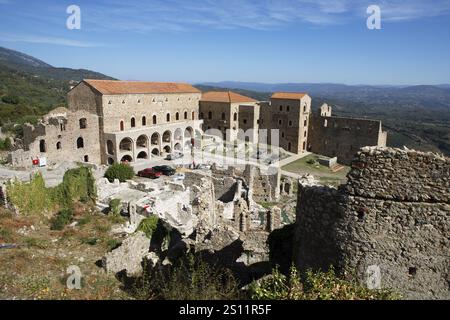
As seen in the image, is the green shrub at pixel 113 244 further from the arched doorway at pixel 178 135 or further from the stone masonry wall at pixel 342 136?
the stone masonry wall at pixel 342 136

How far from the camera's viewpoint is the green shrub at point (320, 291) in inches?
188

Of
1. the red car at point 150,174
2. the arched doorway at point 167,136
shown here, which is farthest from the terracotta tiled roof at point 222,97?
the red car at point 150,174

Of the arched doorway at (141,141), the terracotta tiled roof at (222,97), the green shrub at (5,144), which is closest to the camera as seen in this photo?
the green shrub at (5,144)

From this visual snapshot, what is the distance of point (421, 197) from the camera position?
5.13 metres

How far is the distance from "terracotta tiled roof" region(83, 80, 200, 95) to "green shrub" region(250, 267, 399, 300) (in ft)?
111

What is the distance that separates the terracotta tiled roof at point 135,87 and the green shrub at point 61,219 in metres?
22.5

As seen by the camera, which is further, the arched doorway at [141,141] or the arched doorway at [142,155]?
the arched doorway at [141,141]

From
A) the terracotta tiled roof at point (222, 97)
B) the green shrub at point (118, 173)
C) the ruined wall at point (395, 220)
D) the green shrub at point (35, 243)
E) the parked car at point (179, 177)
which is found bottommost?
the parked car at point (179, 177)

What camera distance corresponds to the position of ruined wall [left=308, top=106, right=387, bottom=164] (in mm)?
40656

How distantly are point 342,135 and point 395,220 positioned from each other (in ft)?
132

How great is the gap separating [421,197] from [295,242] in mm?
2577

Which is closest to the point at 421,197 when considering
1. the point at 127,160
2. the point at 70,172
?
the point at 70,172

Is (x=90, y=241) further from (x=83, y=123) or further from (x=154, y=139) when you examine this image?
(x=154, y=139)

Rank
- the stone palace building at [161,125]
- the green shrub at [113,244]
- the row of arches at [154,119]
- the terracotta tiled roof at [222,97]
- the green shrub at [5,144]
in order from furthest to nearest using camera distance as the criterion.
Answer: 1. the terracotta tiled roof at [222,97]
2. the row of arches at [154,119]
3. the green shrub at [5,144]
4. the stone palace building at [161,125]
5. the green shrub at [113,244]
